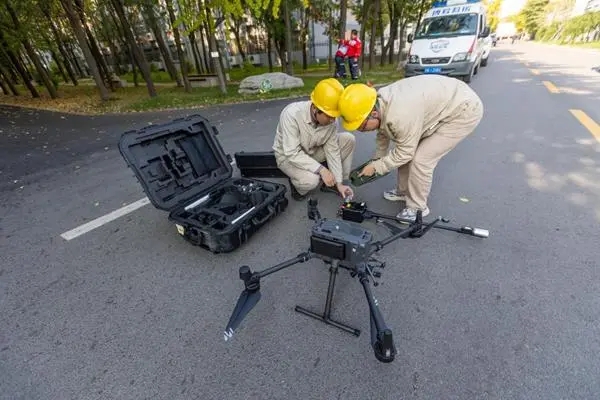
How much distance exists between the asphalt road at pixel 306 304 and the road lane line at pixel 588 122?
1392 millimetres

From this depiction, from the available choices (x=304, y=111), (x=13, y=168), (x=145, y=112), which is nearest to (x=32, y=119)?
(x=145, y=112)

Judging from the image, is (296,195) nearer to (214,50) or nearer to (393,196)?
(393,196)

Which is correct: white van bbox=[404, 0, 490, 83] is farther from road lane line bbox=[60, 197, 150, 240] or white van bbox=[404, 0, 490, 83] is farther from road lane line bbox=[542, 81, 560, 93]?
road lane line bbox=[60, 197, 150, 240]

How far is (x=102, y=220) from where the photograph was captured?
309 centimetres

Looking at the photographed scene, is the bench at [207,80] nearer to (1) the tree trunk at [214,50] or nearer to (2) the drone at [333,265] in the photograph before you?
(1) the tree trunk at [214,50]

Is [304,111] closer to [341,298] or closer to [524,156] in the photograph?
[341,298]

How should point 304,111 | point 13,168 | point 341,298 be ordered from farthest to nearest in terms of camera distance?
point 13,168 → point 304,111 → point 341,298

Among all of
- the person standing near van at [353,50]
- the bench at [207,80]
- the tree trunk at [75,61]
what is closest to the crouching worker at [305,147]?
the person standing near van at [353,50]

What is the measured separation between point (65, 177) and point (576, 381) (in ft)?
19.4

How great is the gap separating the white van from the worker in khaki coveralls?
23.7 feet

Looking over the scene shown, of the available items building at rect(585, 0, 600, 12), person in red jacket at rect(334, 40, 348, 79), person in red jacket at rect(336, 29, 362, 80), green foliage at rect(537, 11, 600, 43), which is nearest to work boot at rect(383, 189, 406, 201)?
person in red jacket at rect(336, 29, 362, 80)

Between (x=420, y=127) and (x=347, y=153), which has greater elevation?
(x=420, y=127)

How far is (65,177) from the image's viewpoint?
4336 millimetres

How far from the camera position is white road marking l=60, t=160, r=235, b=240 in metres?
2.88
